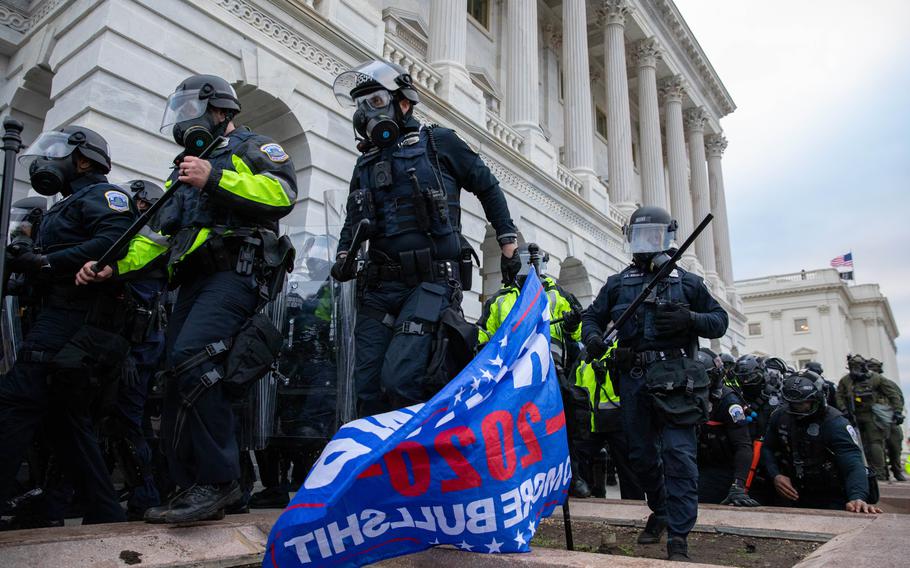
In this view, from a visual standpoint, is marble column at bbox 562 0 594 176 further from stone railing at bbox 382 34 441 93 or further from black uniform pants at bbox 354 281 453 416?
black uniform pants at bbox 354 281 453 416

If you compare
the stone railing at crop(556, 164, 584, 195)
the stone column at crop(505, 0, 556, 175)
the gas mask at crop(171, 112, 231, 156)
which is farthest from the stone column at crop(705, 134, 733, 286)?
the gas mask at crop(171, 112, 231, 156)

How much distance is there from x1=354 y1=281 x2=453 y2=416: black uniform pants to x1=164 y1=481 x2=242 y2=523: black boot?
0.74m

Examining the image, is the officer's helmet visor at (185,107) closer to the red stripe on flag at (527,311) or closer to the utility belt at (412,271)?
the utility belt at (412,271)

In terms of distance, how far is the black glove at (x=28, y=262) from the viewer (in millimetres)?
3561

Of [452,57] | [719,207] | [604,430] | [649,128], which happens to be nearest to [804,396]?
[604,430]

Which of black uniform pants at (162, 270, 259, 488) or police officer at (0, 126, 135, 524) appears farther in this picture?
police officer at (0, 126, 135, 524)

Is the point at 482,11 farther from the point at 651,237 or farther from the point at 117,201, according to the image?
the point at 117,201

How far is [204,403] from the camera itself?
3.01 metres

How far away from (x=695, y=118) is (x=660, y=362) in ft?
92.5

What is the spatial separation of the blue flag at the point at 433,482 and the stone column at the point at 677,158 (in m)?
24.8

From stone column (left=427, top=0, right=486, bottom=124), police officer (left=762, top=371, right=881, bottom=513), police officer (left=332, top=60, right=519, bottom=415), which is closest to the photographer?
police officer (left=332, top=60, right=519, bottom=415)

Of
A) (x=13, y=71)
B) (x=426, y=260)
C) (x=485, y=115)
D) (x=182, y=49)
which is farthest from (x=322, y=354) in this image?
(x=485, y=115)

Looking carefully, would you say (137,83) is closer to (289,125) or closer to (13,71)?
(289,125)

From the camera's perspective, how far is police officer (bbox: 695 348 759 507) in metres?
6.23
